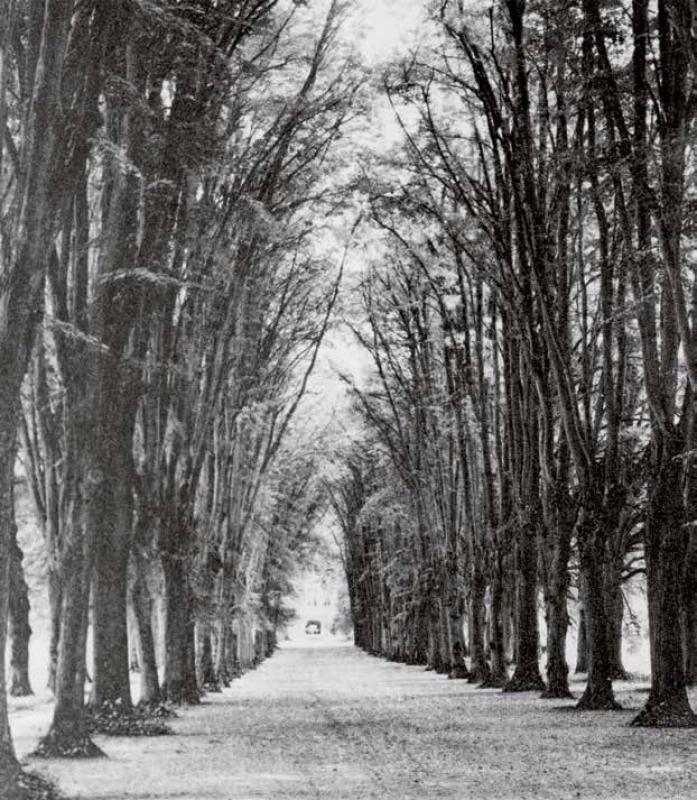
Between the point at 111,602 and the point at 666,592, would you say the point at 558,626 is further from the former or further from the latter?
the point at 111,602

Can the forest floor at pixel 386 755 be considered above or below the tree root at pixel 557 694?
above

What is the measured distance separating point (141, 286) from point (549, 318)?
7109 mm

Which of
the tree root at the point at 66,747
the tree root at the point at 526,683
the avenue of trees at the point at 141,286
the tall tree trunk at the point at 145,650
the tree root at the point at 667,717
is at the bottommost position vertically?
the tree root at the point at 526,683

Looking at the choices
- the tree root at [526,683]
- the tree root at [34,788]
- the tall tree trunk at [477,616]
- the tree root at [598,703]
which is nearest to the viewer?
the tree root at [34,788]

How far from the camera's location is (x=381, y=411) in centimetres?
3934

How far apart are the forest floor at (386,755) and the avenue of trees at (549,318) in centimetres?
195

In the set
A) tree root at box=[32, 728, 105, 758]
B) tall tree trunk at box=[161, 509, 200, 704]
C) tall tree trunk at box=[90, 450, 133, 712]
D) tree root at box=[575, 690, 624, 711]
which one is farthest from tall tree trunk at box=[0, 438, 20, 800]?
tree root at box=[575, 690, 624, 711]

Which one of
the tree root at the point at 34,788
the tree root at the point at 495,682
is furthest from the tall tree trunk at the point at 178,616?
the tree root at the point at 34,788

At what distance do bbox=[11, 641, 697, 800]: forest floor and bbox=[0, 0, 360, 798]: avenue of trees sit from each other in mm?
1080

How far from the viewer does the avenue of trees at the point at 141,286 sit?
29.5 ft

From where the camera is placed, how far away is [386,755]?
11945mm

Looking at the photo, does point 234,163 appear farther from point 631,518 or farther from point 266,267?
point 631,518

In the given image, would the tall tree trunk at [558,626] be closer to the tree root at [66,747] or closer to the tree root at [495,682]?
the tree root at [495,682]

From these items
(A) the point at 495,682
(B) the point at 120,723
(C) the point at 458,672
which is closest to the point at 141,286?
(B) the point at 120,723
